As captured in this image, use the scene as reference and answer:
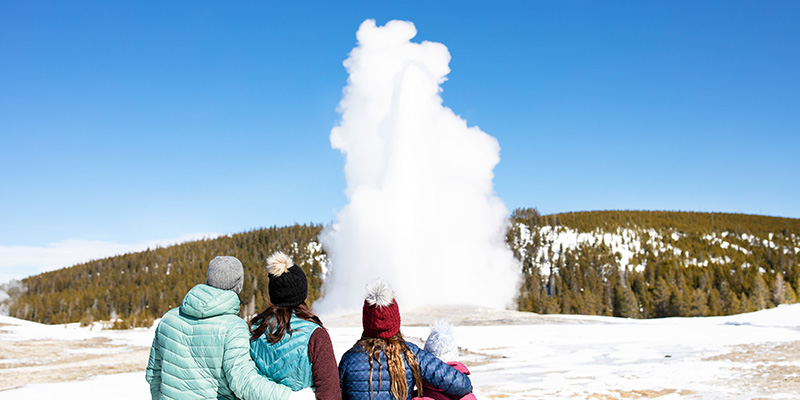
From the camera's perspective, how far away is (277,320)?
3.13 m

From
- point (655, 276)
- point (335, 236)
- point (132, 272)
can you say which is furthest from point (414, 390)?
point (132, 272)

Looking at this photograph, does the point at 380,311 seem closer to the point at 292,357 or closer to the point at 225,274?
the point at 292,357

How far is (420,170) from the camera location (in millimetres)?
58094

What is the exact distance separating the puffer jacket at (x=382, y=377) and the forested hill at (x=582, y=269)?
4284 centimetres

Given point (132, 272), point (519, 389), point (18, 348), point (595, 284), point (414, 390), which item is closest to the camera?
point (414, 390)

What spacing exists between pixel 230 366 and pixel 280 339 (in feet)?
1.23

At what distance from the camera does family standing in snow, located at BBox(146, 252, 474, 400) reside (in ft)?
10.1

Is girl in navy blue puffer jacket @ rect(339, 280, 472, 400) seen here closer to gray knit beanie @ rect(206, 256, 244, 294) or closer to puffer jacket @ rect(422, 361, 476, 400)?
puffer jacket @ rect(422, 361, 476, 400)

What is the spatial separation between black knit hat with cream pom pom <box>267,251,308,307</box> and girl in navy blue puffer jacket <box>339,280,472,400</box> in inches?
16.8

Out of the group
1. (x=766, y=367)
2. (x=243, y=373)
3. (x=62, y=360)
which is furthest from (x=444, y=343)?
(x=62, y=360)

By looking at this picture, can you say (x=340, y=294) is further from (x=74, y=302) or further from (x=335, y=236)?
(x=74, y=302)

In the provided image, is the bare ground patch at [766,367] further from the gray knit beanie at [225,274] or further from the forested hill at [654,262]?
the forested hill at [654,262]

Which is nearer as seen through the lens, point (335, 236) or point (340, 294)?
point (340, 294)

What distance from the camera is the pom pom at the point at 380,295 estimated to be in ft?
10.4
